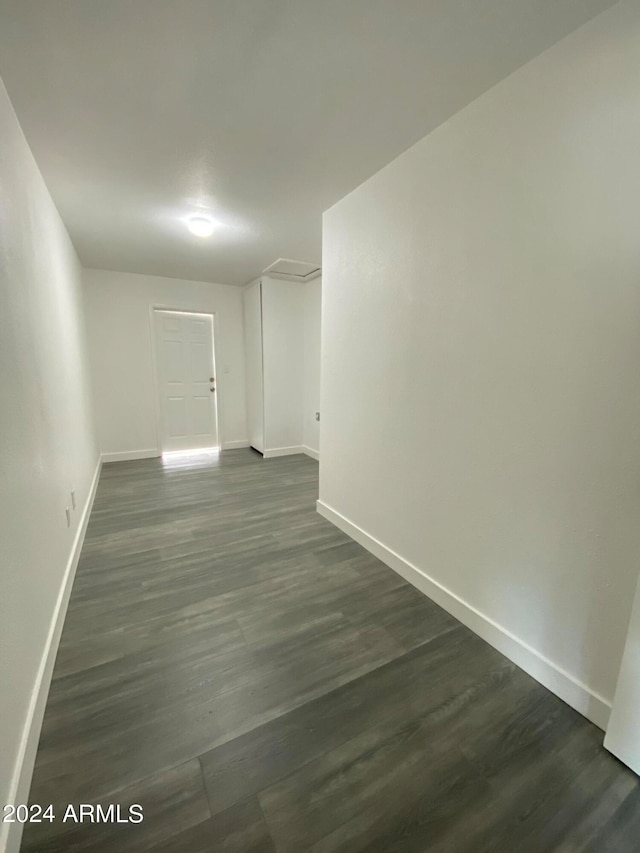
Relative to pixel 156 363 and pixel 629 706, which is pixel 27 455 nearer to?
pixel 629 706

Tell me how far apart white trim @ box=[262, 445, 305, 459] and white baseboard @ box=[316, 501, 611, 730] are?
Answer: 2.72 meters

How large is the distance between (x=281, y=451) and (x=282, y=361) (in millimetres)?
1263

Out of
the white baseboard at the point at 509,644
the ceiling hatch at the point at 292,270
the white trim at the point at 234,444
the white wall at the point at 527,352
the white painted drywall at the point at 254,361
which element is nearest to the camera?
the white wall at the point at 527,352

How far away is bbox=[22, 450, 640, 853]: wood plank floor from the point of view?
1.00 metres

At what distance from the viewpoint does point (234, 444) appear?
543 cm

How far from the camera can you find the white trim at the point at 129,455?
15.0 ft

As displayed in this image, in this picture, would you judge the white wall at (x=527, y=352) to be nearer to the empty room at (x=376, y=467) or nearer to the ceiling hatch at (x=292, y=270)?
the empty room at (x=376, y=467)

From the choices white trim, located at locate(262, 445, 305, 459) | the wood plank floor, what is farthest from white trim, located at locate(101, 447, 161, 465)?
the wood plank floor

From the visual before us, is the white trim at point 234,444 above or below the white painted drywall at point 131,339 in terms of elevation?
below

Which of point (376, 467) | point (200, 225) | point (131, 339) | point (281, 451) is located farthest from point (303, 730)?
point (131, 339)

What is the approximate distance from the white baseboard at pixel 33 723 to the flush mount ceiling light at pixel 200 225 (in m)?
2.55

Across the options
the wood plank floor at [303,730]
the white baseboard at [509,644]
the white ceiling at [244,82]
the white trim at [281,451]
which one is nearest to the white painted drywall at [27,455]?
the wood plank floor at [303,730]

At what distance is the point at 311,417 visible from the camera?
494 centimetres

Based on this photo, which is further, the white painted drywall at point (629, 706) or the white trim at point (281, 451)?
the white trim at point (281, 451)
